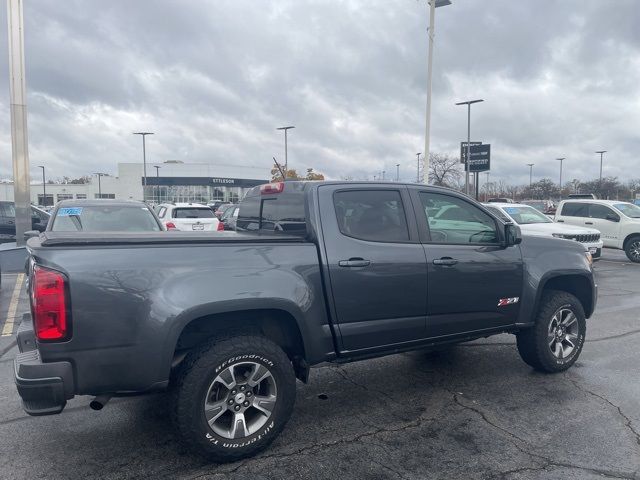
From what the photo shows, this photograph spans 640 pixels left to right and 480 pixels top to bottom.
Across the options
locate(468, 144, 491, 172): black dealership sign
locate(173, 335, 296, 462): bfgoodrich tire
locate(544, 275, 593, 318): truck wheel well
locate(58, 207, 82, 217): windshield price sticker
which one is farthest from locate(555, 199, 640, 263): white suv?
locate(173, 335, 296, 462): bfgoodrich tire

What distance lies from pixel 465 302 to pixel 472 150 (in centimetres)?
2470

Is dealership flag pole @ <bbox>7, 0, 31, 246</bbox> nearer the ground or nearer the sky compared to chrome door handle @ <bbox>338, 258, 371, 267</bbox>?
nearer the sky

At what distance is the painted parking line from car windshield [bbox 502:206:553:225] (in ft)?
36.5

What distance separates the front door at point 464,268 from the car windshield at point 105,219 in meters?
5.38

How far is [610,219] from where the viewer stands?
579 inches

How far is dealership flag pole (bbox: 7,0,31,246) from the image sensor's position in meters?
12.2

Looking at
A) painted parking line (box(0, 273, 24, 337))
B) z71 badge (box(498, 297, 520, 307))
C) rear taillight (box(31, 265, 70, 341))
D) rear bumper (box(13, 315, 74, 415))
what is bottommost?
painted parking line (box(0, 273, 24, 337))

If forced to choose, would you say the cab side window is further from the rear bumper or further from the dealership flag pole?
the dealership flag pole

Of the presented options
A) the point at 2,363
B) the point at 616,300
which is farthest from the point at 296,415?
the point at 616,300

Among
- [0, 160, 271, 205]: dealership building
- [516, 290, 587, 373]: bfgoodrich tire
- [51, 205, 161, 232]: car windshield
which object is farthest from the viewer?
[0, 160, 271, 205]: dealership building

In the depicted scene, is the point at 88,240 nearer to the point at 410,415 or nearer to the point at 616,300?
the point at 410,415

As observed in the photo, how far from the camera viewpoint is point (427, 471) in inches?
128

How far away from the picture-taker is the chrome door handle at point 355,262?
3.71 m

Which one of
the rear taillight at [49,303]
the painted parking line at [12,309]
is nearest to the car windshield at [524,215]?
the painted parking line at [12,309]
